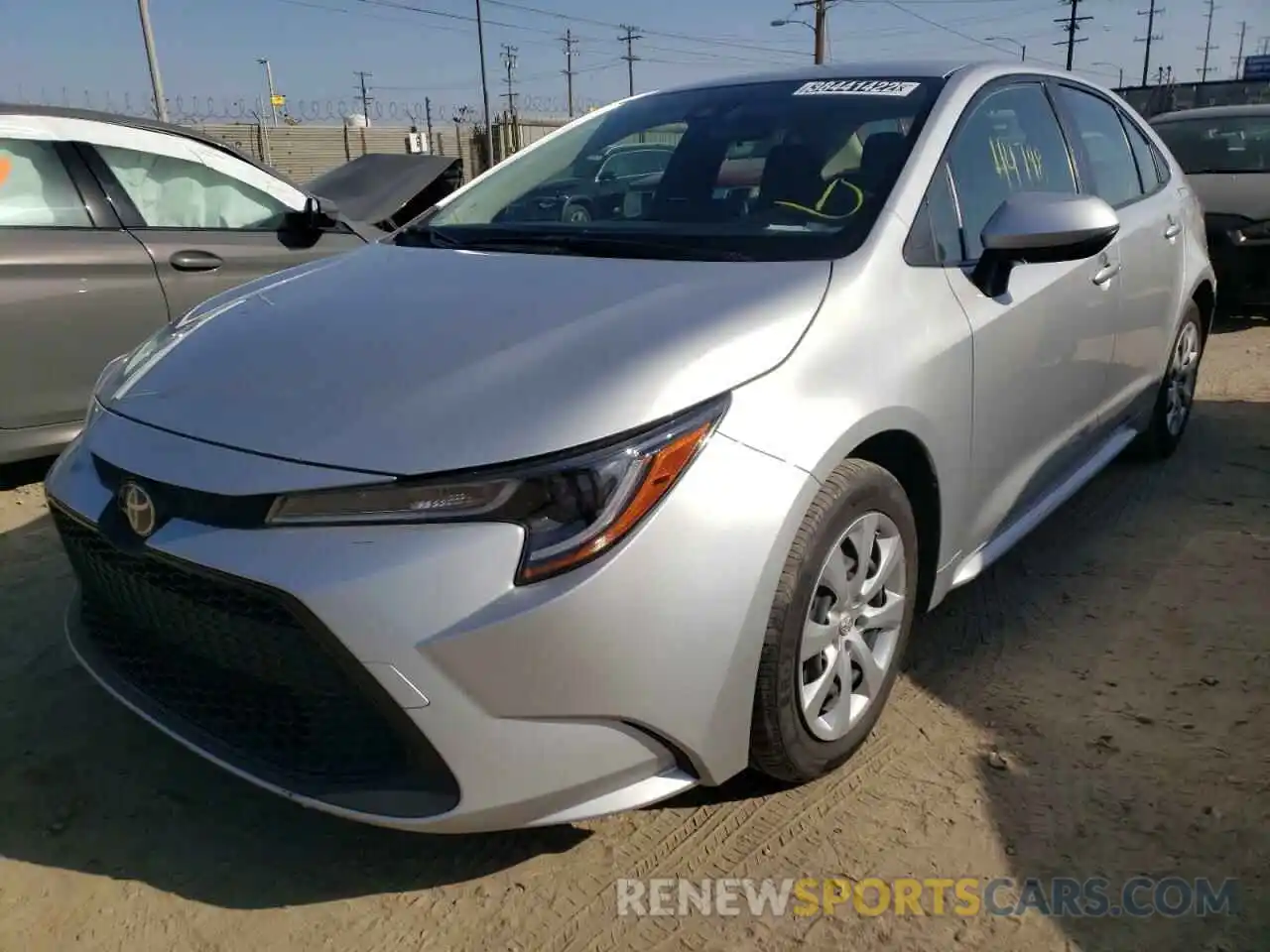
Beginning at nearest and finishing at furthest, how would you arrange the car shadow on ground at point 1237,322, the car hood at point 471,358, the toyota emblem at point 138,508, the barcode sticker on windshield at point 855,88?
the car hood at point 471,358 → the toyota emblem at point 138,508 → the barcode sticker on windshield at point 855,88 → the car shadow on ground at point 1237,322

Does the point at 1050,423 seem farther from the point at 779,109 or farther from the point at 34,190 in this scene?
the point at 34,190

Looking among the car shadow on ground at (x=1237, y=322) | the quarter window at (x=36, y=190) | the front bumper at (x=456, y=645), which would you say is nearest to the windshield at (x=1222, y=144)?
the car shadow on ground at (x=1237, y=322)

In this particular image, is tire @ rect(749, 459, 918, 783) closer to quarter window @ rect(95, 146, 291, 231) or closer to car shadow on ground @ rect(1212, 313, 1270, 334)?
quarter window @ rect(95, 146, 291, 231)

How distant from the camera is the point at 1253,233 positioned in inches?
254

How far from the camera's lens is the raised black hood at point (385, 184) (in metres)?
5.27

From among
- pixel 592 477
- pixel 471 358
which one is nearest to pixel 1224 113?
pixel 471 358

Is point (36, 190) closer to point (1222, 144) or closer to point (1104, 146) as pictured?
point (1104, 146)

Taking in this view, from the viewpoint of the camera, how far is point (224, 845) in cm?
212

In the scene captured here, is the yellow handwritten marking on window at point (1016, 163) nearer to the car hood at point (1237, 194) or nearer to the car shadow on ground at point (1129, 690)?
the car shadow on ground at point (1129, 690)

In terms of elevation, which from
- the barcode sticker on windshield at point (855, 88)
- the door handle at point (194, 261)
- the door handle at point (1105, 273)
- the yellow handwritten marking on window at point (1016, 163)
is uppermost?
the barcode sticker on windshield at point (855, 88)

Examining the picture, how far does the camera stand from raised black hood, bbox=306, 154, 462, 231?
5.27m

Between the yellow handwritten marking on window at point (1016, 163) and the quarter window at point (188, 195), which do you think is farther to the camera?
the quarter window at point (188, 195)

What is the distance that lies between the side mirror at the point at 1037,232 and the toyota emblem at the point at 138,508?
1893 mm

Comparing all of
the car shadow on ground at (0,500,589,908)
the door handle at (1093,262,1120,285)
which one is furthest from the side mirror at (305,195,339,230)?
the door handle at (1093,262,1120,285)
